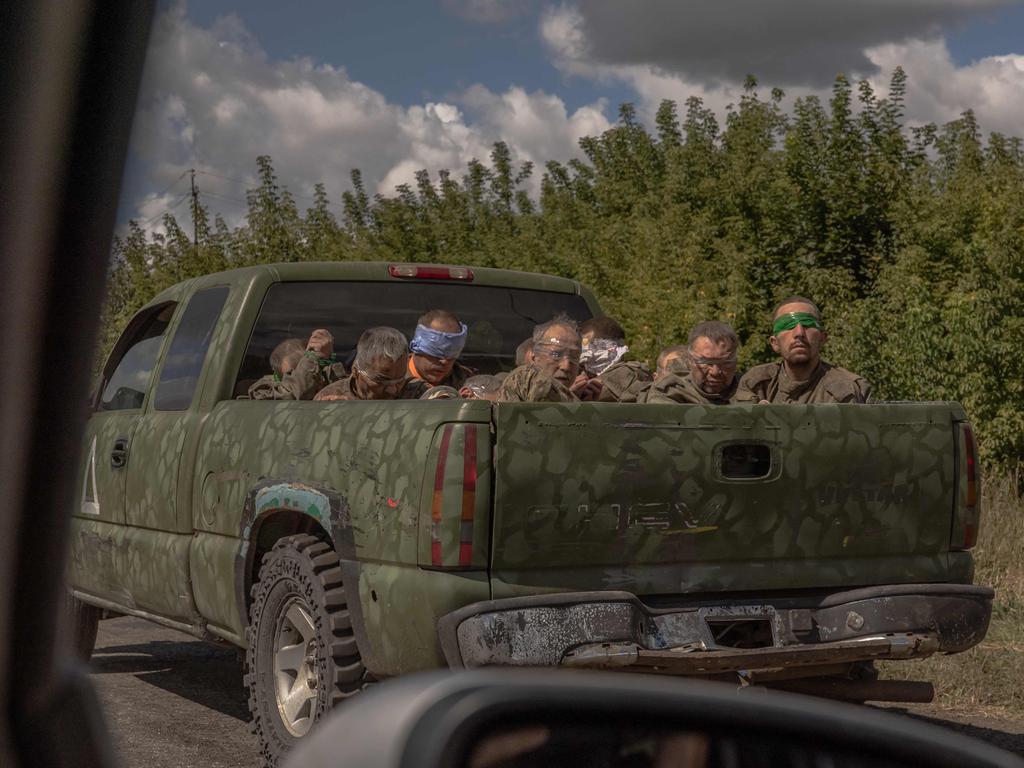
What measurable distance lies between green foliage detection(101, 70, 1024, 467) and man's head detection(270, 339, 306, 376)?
112 inches

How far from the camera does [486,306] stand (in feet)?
23.6

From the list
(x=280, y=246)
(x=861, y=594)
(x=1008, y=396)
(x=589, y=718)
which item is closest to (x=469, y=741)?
(x=589, y=718)

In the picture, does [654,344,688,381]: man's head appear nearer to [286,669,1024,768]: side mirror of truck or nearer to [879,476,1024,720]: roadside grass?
[879,476,1024,720]: roadside grass

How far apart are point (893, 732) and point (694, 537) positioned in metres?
3.22

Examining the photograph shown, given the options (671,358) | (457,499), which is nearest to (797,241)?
(671,358)

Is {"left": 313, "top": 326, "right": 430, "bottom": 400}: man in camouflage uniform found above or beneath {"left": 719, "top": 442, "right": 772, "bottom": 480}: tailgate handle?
above

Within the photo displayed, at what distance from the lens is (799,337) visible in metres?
6.64

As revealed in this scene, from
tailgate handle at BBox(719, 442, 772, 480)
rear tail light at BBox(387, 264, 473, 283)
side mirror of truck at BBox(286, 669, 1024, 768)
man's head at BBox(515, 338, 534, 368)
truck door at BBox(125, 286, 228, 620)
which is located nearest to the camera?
side mirror of truck at BBox(286, 669, 1024, 768)

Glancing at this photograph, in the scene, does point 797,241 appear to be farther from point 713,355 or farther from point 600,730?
point 600,730

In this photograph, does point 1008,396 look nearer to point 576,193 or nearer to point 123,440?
point 123,440

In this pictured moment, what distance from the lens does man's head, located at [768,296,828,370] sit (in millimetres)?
6656

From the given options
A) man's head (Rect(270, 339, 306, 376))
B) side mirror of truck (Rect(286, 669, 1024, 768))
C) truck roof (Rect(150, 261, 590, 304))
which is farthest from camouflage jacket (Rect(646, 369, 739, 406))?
side mirror of truck (Rect(286, 669, 1024, 768))

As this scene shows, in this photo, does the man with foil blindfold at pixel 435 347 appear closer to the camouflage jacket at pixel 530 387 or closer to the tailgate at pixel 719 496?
the camouflage jacket at pixel 530 387

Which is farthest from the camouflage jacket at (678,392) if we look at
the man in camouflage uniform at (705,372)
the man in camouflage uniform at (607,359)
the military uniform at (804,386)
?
the man in camouflage uniform at (607,359)
